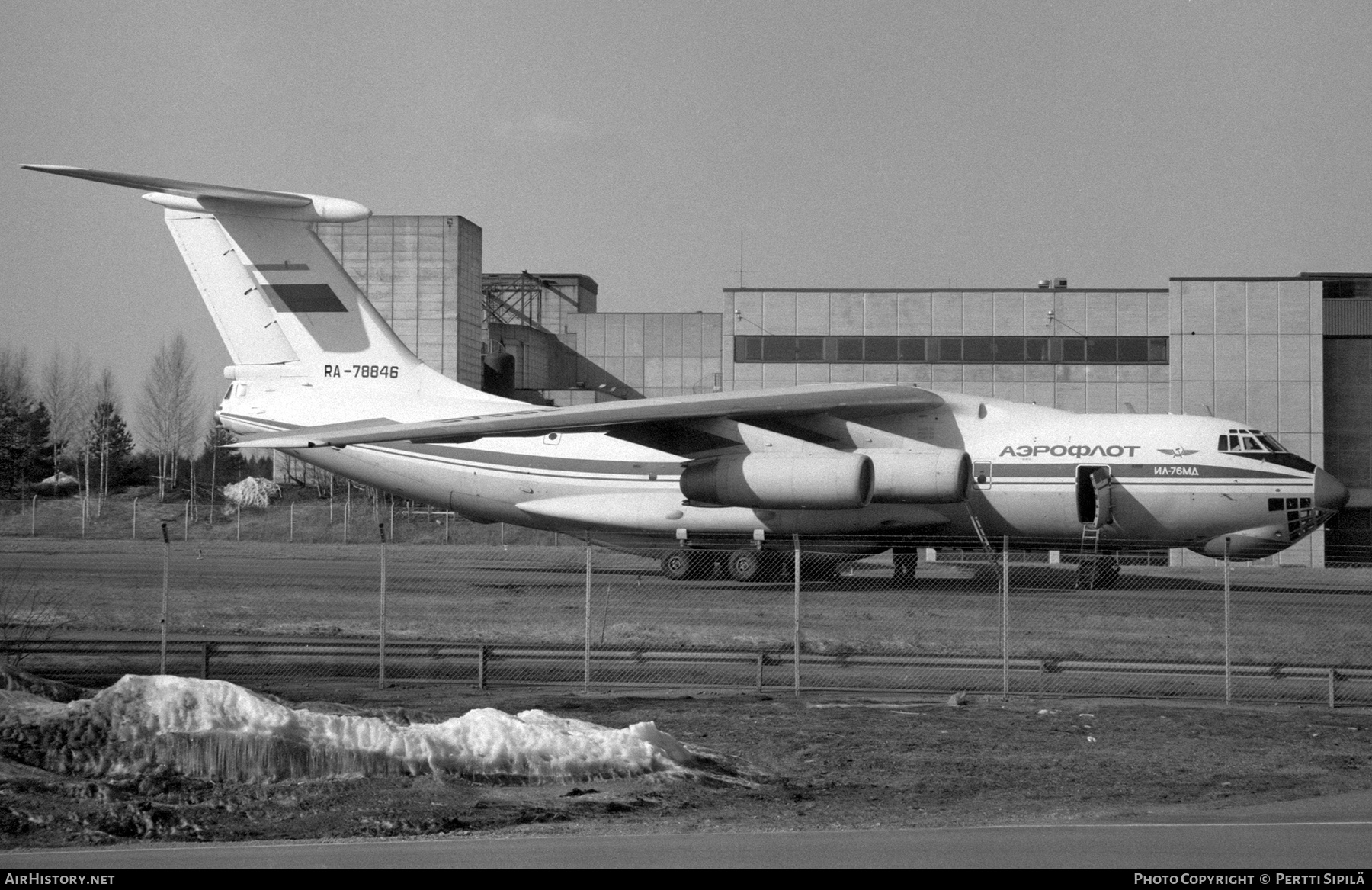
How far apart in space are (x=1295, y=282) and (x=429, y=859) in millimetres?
35001

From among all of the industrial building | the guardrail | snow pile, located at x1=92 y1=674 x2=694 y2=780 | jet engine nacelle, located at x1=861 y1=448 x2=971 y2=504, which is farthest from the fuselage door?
snow pile, located at x1=92 y1=674 x2=694 y2=780

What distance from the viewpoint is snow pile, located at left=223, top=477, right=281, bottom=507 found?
5166 cm

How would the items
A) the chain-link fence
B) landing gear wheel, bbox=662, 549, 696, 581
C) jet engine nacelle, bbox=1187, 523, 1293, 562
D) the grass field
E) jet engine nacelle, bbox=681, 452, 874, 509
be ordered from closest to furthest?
1. the chain-link fence
2. the grass field
3. jet engine nacelle, bbox=681, 452, 874, 509
4. jet engine nacelle, bbox=1187, 523, 1293, 562
5. landing gear wheel, bbox=662, 549, 696, 581

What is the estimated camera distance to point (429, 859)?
6.45 meters

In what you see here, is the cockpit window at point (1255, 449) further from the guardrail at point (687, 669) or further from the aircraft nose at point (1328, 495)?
the guardrail at point (687, 669)

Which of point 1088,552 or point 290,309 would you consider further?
point 290,309

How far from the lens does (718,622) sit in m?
18.0

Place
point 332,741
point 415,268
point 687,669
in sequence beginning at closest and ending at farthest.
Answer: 1. point 332,741
2. point 687,669
3. point 415,268

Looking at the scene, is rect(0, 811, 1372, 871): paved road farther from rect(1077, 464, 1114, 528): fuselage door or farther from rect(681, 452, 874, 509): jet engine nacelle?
rect(1077, 464, 1114, 528): fuselage door

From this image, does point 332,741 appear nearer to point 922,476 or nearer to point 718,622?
point 718,622

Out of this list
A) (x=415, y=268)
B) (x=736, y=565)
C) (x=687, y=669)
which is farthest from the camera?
(x=415, y=268)

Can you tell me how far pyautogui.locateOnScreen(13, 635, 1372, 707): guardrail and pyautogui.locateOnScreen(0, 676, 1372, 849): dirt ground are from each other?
72cm

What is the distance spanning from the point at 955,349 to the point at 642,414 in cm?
1836

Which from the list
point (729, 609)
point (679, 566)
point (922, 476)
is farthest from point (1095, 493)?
point (679, 566)
